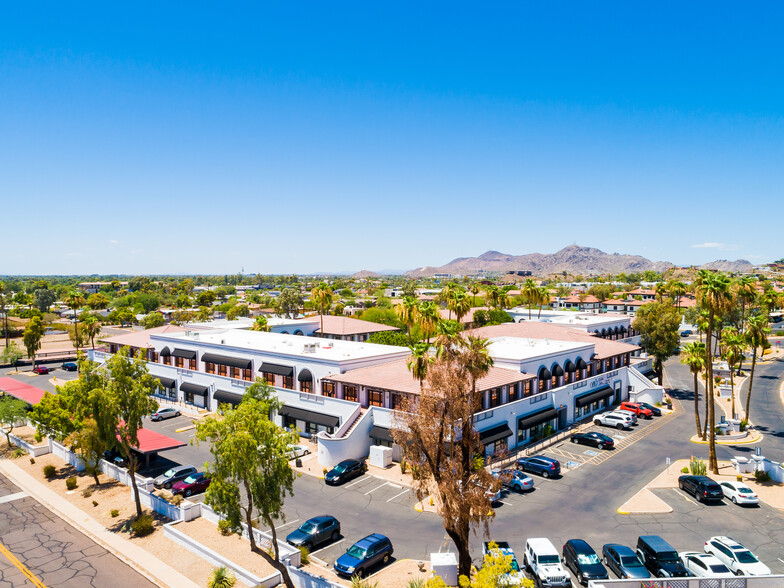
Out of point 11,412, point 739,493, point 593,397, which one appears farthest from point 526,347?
point 11,412

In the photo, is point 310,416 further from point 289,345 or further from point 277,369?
point 289,345

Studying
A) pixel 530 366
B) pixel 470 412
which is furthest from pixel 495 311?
pixel 470 412

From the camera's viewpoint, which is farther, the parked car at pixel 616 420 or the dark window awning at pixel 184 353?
the dark window awning at pixel 184 353

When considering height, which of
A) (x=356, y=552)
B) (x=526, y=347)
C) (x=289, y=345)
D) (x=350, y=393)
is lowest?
(x=356, y=552)

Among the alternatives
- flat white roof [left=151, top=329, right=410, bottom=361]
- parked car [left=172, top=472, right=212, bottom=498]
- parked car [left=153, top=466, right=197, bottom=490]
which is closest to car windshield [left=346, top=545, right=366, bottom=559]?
parked car [left=172, top=472, right=212, bottom=498]

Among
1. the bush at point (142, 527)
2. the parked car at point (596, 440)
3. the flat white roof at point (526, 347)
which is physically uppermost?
the flat white roof at point (526, 347)

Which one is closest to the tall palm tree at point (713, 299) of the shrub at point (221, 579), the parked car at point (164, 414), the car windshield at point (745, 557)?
the car windshield at point (745, 557)

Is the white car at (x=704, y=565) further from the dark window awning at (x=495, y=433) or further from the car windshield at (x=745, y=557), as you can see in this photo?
the dark window awning at (x=495, y=433)
